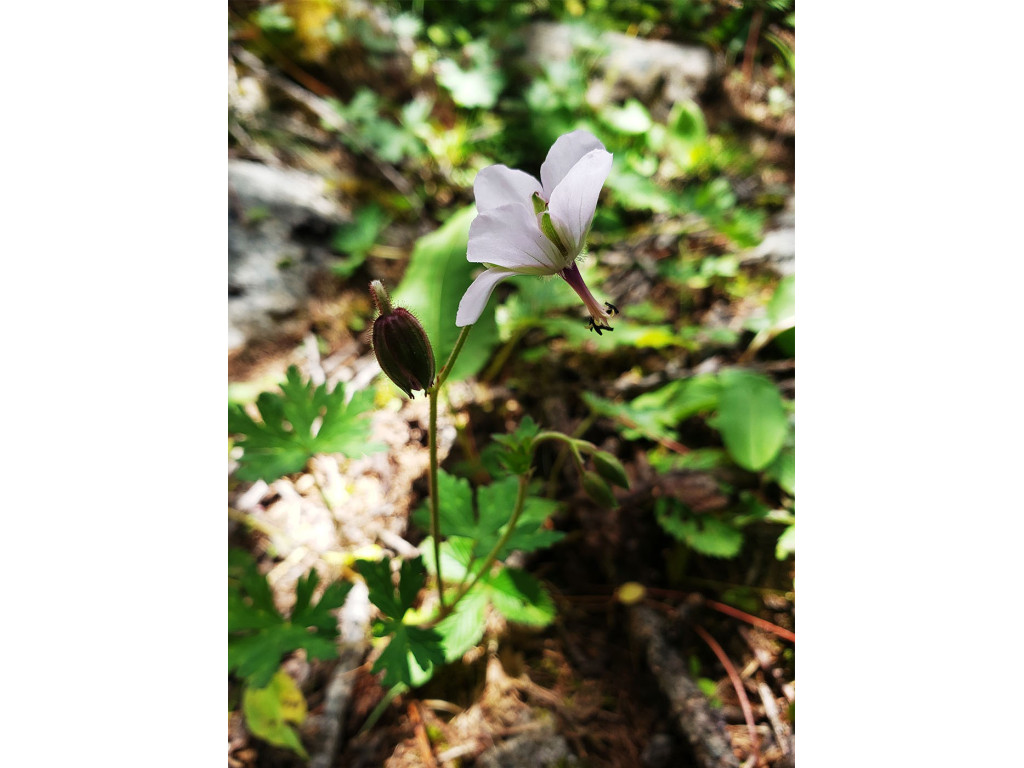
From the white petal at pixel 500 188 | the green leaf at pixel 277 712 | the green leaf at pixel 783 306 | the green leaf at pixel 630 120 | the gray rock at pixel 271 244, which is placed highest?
the green leaf at pixel 630 120

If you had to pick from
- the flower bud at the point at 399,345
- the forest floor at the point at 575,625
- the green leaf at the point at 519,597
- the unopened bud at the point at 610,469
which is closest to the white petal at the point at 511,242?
the flower bud at the point at 399,345

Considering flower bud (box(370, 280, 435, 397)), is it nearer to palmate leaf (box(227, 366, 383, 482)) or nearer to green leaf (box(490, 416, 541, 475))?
green leaf (box(490, 416, 541, 475))

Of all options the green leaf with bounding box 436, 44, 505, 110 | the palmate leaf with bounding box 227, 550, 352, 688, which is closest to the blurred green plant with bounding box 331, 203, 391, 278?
the green leaf with bounding box 436, 44, 505, 110

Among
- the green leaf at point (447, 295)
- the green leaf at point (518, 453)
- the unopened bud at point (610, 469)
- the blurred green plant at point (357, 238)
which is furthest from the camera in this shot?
the blurred green plant at point (357, 238)

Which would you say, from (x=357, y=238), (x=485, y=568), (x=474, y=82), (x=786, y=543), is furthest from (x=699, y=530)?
(x=474, y=82)

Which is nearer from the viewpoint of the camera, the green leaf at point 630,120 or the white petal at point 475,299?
the white petal at point 475,299

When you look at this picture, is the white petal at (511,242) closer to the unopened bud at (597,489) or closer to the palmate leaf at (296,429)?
the unopened bud at (597,489)
